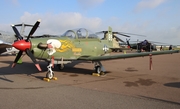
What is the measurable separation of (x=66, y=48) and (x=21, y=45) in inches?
105

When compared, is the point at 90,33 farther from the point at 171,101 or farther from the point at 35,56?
the point at 171,101

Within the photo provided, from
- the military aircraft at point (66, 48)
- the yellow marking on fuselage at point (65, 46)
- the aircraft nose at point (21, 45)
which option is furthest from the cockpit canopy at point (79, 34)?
the aircraft nose at point (21, 45)

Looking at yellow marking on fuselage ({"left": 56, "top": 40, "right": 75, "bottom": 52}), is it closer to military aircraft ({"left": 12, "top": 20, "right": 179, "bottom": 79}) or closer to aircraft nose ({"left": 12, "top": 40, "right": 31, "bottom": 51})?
military aircraft ({"left": 12, "top": 20, "right": 179, "bottom": 79})

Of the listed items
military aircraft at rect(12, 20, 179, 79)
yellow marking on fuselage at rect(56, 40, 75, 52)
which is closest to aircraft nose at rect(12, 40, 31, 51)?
military aircraft at rect(12, 20, 179, 79)

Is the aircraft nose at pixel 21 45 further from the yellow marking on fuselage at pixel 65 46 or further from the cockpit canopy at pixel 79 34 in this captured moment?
the cockpit canopy at pixel 79 34

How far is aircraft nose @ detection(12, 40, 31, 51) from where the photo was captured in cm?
715

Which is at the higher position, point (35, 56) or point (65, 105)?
point (35, 56)

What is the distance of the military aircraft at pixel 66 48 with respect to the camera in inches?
307

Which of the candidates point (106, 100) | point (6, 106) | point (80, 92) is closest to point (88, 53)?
point (80, 92)

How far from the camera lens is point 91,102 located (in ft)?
15.6

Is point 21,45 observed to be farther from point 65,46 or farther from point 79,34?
point 79,34

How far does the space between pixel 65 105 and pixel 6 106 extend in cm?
153

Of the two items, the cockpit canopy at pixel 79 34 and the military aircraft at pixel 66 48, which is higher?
the cockpit canopy at pixel 79 34

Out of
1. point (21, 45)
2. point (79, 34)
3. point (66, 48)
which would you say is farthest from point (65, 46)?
point (21, 45)
